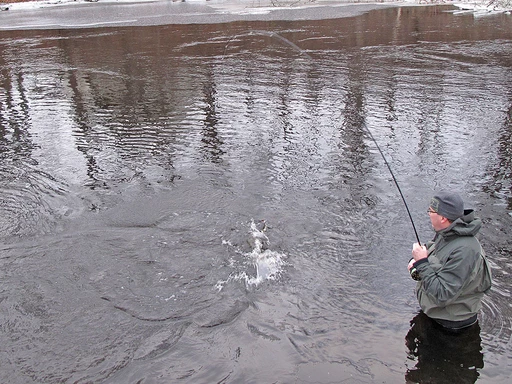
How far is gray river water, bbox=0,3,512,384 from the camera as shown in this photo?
4.18 metres

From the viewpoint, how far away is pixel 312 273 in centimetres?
521

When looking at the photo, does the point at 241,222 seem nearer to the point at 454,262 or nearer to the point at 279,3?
the point at 454,262

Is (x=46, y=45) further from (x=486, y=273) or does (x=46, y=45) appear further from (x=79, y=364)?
(x=486, y=273)

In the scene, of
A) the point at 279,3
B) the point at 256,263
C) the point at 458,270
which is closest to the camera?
the point at 458,270

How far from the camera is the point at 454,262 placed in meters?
3.60

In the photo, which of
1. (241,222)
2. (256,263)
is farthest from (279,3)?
(256,263)

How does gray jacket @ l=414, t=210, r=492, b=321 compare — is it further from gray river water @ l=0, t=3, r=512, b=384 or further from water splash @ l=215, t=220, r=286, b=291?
water splash @ l=215, t=220, r=286, b=291

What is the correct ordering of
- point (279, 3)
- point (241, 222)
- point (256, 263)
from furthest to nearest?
point (279, 3) → point (241, 222) → point (256, 263)

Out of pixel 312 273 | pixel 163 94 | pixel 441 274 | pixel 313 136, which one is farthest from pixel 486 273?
pixel 163 94

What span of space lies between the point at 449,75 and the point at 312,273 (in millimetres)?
10404

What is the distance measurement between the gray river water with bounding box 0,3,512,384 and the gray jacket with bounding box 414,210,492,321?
1.70 ft

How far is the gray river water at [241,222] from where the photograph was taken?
165 inches

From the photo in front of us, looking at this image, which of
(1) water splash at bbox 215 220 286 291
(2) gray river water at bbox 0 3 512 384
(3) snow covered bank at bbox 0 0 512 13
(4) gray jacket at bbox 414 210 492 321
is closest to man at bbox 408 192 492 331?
(4) gray jacket at bbox 414 210 492 321

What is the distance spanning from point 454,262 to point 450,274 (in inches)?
3.8
